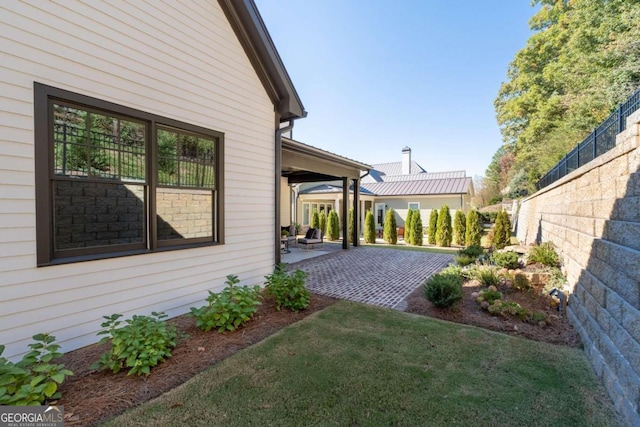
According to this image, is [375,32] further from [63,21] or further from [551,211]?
[63,21]

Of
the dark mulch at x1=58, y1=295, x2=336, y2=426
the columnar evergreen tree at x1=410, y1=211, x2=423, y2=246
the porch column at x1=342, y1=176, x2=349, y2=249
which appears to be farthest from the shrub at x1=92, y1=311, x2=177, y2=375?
the columnar evergreen tree at x1=410, y1=211, x2=423, y2=246

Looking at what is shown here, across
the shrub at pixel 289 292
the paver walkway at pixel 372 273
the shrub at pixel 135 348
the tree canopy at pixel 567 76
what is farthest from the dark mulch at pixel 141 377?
the tree canopy at pixel 567 76

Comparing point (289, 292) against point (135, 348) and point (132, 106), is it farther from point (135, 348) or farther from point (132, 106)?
point (132, 106)

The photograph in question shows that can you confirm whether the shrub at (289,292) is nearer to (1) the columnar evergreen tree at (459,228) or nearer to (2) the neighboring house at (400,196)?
(1) the columnar evergreen tree at (459,228)

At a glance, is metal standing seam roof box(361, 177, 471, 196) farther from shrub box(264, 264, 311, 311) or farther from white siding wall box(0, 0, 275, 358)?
shrub box(264, 264, 311, 311)

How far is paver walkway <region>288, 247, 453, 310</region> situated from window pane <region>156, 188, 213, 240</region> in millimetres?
2693

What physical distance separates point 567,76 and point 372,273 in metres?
13.2

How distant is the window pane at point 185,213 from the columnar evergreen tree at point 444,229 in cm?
1133

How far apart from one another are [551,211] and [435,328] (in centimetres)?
552

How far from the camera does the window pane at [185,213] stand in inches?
195

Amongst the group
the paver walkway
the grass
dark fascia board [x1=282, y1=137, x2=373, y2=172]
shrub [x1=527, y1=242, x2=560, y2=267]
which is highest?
dark fascia board [x1=282, y1=137, x2=373, y2=172]

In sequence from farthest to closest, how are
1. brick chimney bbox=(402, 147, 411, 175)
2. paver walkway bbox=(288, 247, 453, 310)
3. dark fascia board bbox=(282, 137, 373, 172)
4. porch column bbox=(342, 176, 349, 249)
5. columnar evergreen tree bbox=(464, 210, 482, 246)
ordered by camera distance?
1. brick chimney bbox=(402, 147, 411, 175)
2. columnar evergreen tree bbox=(464, 210, 482, 246)
3. porch column bbox=(342, 176, 349, 249)
4. dark fascia board bbox=(282, 137, 373, 172)
5. paver walkway bbox=(288, 247, 453, 310)

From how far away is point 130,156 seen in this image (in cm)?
419

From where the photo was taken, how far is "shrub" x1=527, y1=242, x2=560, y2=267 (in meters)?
5.60
